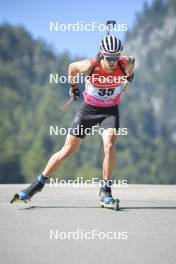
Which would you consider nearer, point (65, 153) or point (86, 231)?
point (86, 231)

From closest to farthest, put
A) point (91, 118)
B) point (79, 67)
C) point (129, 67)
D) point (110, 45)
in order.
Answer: point (110, 45), point (79, 67), point (129, 67), point (91, 118)

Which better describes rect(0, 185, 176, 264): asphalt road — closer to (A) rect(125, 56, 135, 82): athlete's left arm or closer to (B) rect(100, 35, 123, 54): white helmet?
(A) rect(125, 56, 135, 82): athlete's left arm

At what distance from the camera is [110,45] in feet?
33.4

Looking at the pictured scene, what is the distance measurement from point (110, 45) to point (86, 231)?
7.75ft

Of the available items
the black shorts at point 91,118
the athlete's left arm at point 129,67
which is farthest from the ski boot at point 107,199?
the athlete's left arm at point 129,67

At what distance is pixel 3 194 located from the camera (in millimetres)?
12156

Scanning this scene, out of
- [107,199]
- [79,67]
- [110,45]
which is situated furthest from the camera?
[107,199]

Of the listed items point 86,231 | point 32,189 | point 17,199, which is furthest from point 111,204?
point 86,231

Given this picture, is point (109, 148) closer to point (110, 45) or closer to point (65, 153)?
point (65, 153)

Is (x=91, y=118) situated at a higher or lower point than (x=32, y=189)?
higher

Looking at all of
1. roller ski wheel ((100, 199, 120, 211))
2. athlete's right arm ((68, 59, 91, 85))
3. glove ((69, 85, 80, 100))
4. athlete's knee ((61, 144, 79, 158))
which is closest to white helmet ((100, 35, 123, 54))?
athlete's right arm ((68, 59, 91, 85))

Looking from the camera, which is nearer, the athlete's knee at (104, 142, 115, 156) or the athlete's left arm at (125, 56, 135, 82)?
the athlete's left arm at (125, 56, 135, 82)

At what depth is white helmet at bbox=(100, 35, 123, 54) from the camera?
1019 cm

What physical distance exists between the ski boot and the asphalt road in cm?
10
